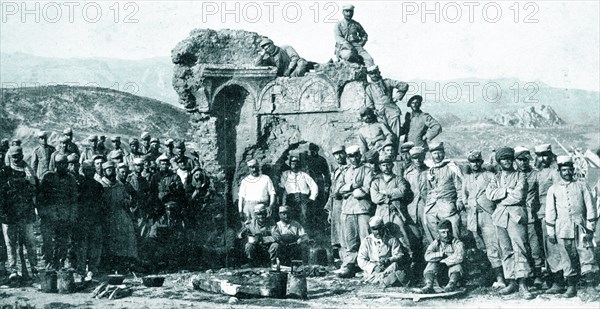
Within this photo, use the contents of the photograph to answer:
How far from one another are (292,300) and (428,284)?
1533mm

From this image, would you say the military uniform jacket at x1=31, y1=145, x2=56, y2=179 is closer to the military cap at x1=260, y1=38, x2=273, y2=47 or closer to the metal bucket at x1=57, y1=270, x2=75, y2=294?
the metal bucket at x1=57, y1=270, x2=75, y2=294

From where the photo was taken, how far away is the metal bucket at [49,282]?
8312mm

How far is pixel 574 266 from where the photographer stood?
24.9ft

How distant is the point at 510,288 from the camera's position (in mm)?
7852

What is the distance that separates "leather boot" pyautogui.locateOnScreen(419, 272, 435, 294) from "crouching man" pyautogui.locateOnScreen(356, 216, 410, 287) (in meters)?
0.40

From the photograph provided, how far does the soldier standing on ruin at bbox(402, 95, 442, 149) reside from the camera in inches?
463

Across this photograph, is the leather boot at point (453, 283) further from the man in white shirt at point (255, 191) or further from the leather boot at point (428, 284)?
the man in white shirt at point (255, 191)

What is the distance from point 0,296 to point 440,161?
215 inches

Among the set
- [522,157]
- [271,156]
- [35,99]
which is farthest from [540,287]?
[35,99]

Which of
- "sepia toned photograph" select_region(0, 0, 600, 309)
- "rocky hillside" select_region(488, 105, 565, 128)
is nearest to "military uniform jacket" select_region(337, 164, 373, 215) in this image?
"sepia toned photograph" select_region(0, 0, 600, 309)

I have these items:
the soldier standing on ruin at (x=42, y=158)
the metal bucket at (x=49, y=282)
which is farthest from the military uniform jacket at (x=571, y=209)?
the soldier standing on ruin at (x=42, y=158)

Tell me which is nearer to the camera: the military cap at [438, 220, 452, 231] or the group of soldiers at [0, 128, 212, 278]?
the military cap at [438, 220, 452, 231]

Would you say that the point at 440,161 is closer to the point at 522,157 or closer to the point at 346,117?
the point at 522,157

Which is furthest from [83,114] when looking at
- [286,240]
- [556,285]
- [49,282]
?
[556,285]
